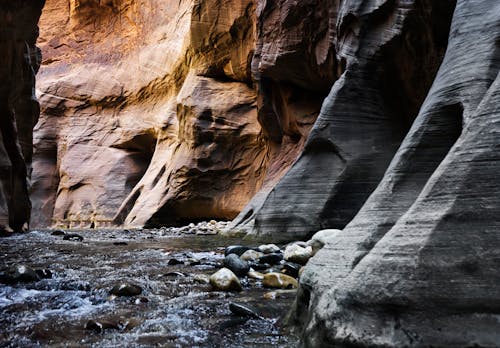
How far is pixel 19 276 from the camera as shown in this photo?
402 centimetres

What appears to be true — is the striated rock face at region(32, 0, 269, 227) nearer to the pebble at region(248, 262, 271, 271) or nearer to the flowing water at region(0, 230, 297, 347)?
the pebble at region(248, 262, 271, 271)

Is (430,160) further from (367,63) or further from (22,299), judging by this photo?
(367,63)

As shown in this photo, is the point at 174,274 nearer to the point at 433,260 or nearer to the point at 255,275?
the point at 255,275

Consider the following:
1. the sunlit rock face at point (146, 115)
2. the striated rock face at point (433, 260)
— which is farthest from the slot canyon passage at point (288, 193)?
the sunlit rock face at point (146, 115)

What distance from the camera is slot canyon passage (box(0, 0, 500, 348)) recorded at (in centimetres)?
193

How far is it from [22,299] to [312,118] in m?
10.6

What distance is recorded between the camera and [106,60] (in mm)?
25812

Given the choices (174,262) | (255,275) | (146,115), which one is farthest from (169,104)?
(255,275)

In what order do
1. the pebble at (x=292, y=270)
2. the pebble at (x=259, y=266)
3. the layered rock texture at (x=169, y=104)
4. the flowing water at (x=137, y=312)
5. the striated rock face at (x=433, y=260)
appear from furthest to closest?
the layered rock texture at (x=169, y=104)
the pebble at (x=259, y=266)
the pebble at (x=292, y=270)
the flowing water at (x=137, y=312)
the striated rock face at (x=433, y=260)

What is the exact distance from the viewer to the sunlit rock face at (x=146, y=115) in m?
17.6

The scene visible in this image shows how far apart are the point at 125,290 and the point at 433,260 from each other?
8.33 ft

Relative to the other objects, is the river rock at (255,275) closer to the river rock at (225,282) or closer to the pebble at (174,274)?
the river rock at (225,282)

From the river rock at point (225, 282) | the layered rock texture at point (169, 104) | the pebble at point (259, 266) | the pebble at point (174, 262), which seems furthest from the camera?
the layered rock texture at point (169, 104)

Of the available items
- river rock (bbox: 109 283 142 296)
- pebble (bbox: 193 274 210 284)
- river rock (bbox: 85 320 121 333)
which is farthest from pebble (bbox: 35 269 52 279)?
river rock (bbox: 85 320 121 333)
